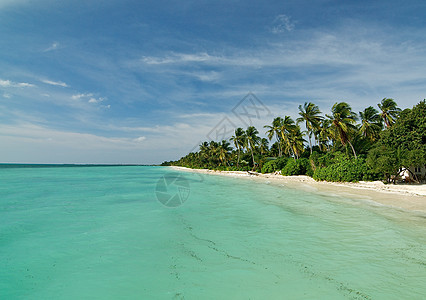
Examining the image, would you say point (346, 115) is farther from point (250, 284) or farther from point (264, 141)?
point (264, 141)

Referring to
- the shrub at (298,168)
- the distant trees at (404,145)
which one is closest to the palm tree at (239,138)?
the shrub at (298,168)

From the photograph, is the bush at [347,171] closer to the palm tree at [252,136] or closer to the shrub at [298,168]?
the shrub at [298,168]

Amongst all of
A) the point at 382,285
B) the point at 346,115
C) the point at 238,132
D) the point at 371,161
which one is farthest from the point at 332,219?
the point at 238,132

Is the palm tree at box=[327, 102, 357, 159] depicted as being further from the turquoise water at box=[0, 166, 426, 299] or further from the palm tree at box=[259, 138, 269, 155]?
the palm tree at box=[259, 138, 269, 155]

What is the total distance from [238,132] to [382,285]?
5747cm

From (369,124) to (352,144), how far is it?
181 inches

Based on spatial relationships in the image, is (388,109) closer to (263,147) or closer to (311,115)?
(311,115)

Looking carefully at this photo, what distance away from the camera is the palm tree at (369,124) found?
115 feet

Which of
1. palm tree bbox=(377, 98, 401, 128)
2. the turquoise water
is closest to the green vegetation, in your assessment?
palm tree bbox=(377, 98, 401, 128)

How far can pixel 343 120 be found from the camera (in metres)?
30.7

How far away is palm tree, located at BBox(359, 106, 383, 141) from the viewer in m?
35.0

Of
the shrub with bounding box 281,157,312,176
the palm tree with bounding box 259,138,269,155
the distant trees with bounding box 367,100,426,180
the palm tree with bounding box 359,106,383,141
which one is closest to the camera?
the distant trees with bounding box 367,100,426,180

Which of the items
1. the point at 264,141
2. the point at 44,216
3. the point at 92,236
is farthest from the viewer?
the point at 264,141

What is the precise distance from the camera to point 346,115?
31.3 meters
